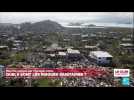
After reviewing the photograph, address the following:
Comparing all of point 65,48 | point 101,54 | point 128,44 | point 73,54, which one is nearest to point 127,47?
point 128,44

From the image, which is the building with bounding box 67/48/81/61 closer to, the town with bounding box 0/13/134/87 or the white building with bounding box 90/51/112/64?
the town with bounding box 0/13/134/87

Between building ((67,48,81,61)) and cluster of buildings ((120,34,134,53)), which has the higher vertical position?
cluster of buildings ((120,34,134,53))

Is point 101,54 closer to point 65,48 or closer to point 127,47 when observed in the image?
point 127,47

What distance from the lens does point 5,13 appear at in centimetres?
845

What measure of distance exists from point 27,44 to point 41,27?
1.61ft

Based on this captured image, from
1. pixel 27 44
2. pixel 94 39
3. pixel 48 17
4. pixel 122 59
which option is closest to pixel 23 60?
pixel 27 44

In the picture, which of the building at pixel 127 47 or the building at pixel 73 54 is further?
the building at pixel 73 54

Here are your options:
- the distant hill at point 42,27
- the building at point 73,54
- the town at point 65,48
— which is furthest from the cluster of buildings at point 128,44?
the distant hill at point 42,27

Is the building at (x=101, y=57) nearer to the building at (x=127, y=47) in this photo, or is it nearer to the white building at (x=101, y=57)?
the white building at (x=101, y=57)

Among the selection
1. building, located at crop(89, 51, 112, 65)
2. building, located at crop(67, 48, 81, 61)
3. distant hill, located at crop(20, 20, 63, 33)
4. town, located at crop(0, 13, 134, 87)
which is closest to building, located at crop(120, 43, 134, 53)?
town, located at crop(0, 13, 134, 87)

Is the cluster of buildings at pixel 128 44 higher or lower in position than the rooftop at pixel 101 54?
higher

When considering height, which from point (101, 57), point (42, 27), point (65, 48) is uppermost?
point (42, 27)

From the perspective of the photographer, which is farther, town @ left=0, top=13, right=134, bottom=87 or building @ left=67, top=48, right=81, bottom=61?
building @ left=67, top=48, right=81, bottom=61
